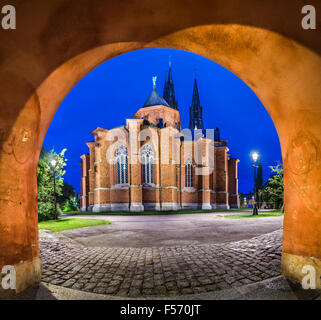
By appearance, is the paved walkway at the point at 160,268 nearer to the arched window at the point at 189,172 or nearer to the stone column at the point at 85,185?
the arched window at the point at 189,172

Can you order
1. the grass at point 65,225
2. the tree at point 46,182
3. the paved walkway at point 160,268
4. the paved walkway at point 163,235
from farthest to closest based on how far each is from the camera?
1. the tree at point 46,182
2. the grass at point 65,225
3. the paved walkway at point 163,235
4. the paved walkway at point 160,268

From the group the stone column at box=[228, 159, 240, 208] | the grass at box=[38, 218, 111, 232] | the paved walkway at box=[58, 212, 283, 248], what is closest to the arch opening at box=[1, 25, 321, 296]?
the paved walkway at box=[58, 212, 283, 248]

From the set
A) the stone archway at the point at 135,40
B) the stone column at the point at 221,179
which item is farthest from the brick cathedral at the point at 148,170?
the stone archway at the point at 135,40

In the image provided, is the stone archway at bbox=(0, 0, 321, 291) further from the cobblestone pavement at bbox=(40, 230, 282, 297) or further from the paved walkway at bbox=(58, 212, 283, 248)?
the paved walkway at bbox=(58, 212, 283, 248)

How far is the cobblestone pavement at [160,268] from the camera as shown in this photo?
317 centimetres

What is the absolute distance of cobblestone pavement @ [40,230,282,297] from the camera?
3170 mm

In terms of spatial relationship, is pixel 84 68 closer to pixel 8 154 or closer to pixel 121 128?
pixel 8 154

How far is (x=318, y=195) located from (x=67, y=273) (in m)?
4.47

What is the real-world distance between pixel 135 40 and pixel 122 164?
1047 inches

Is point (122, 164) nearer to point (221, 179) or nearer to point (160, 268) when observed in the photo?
point (221, 179)

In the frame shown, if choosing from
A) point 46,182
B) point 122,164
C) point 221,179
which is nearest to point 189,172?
point 221,179

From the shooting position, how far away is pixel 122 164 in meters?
29.5

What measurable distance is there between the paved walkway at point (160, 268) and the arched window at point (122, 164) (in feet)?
77.7
